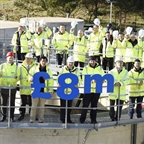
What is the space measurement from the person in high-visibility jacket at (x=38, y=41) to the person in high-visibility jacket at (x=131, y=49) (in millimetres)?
2689

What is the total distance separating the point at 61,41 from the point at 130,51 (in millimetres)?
2274

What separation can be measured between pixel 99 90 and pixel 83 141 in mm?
1885

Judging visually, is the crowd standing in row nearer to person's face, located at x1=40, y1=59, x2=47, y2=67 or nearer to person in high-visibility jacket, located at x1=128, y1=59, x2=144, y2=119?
person in high-visibility jacket, located at x1=128, y1=59, x2=144, y2=119

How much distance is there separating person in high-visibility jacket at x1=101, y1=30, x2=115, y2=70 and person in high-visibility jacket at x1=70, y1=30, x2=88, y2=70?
62 centimetres


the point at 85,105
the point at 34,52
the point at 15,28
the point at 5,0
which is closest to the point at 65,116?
the point at 85,105

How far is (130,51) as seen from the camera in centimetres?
1659

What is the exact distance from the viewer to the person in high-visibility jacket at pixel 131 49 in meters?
16.5

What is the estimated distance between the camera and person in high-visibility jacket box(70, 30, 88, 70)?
16.8 m

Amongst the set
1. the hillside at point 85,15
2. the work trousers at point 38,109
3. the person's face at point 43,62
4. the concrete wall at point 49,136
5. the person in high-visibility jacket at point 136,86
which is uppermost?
the hillside at point 85,15

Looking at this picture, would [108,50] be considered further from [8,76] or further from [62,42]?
[8,76]

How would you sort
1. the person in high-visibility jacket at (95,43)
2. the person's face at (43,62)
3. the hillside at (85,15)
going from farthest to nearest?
1. the hillside at (85,15)
2. the person in high-visibility jacket at (95,43)
3. the person's face at (43,62)

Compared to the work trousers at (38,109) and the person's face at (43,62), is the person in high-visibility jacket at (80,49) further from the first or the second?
the person's face at (43,62)

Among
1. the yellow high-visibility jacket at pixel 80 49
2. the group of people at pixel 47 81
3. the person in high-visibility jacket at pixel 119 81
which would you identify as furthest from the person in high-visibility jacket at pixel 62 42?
the person in high-visibility jacket at pixel 119 81

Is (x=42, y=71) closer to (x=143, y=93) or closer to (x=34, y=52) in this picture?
(x=143, y=93)
